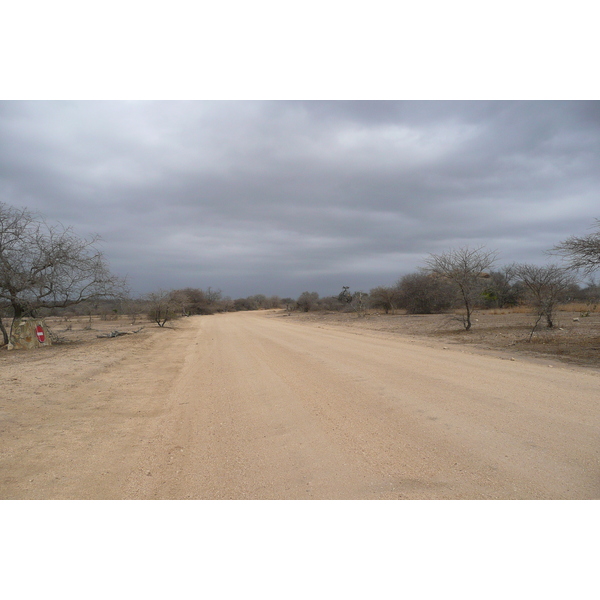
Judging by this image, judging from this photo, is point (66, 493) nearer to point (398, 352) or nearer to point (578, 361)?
point (398, 352)

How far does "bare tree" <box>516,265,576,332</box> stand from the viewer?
53.4ft

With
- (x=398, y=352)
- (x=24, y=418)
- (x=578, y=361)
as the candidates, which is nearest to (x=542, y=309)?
(x=578, y=361)

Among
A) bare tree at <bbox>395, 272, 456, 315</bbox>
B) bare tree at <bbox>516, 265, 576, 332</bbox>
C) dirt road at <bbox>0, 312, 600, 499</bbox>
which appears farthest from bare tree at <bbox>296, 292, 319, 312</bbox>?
dirt road at <bbox>0, 312, 600, 499</bbox>

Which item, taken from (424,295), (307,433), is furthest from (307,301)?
(307,433)

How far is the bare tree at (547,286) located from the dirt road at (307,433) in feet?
27.0

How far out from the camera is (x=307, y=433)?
4977 mm

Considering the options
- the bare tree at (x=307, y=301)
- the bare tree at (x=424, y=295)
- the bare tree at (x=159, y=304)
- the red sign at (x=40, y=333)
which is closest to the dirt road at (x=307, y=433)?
the red sign at (x=40, y=333)

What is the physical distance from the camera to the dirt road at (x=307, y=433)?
3607mm

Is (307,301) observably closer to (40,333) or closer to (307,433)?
(40,333)

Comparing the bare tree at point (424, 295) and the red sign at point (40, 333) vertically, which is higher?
the bare tree at point (424, 295)

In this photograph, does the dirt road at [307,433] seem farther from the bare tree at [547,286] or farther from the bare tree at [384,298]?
the bare tree at [384,298]

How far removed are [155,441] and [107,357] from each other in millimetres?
8081

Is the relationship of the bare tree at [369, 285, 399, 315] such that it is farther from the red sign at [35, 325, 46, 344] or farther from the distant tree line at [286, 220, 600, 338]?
the red sign at [35, 325, 46, 344]

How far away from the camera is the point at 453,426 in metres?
5.01
